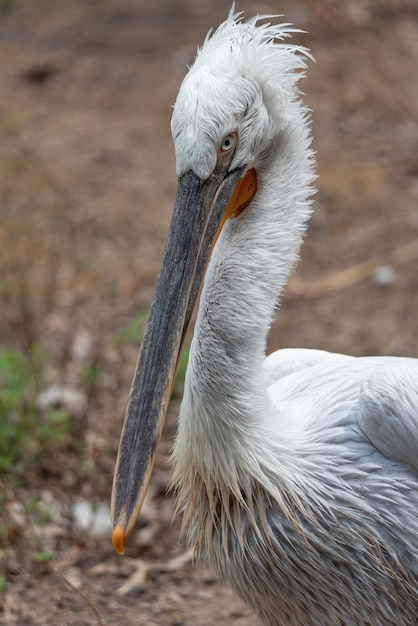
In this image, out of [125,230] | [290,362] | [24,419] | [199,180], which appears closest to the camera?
[199,180]

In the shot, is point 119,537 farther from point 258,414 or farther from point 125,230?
point 125,230

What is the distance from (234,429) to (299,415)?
1.00ft

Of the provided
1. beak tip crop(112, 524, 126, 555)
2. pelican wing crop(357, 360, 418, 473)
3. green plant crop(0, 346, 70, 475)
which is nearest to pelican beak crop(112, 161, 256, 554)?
beak tip crop(112, 524, 126, 555)

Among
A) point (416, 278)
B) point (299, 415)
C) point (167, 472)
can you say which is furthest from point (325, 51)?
point (299, 415)

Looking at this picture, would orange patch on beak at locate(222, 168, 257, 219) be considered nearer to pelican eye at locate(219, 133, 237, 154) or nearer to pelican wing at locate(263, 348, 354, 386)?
pelican eye at locate(219, 133, 237, 154)

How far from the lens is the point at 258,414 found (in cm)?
270

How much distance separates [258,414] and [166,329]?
361mm

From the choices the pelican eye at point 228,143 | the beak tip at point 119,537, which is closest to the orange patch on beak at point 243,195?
the pelican eye at point 228,143

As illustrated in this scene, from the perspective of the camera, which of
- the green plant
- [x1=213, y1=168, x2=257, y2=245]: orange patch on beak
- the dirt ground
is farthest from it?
the green plant

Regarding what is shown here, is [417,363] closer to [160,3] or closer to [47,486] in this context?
[47,486]

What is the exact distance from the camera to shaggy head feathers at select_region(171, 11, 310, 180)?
2516 millimetres

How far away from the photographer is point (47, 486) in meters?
4.08

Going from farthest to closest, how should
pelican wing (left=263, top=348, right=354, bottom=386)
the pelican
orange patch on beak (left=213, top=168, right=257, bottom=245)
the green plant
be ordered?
the green plant → pelican wing (left=263, top=348, right=354, bottom=386) → orange patch on beak (left=213, top=168, right=257, bottom=245) → the pelican

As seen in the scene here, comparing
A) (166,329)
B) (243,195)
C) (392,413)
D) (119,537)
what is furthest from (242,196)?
(119,537)
